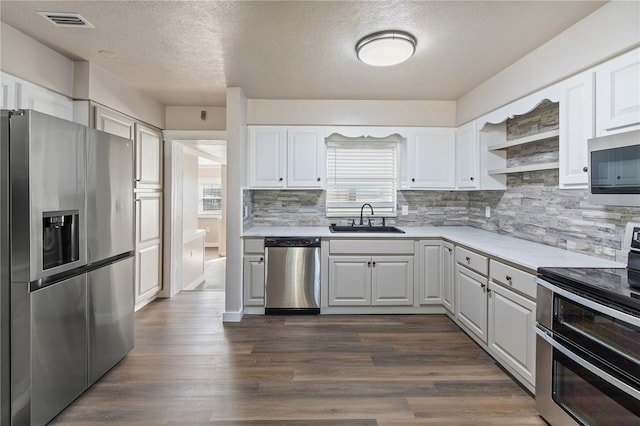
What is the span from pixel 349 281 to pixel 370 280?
0.74ft

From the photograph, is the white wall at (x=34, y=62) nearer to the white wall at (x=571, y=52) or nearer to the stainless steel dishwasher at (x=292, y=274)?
the stainless steel dishwasher at (x=292, y=274)

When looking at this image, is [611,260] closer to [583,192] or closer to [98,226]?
[583,192]

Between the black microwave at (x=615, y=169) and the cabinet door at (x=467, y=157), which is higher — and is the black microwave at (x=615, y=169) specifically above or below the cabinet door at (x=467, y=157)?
below

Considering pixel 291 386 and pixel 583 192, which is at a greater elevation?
pixel 583 192

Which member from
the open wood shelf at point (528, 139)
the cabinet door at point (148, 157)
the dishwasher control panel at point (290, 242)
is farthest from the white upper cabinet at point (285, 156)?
the open wood shelf at point (528, 139)

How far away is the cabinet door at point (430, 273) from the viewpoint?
137 inches

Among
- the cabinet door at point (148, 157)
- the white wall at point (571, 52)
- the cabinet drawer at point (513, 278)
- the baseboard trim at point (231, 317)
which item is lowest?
the baseboard trim at point (231, 317)

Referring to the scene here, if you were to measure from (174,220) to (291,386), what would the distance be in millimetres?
2837

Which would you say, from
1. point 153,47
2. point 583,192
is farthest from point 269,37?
point 583,192

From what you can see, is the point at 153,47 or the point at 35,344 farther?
the point at 153,47

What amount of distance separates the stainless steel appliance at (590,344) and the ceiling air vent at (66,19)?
10.8ft

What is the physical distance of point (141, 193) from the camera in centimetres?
364

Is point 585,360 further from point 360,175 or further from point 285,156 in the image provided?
point 285,156

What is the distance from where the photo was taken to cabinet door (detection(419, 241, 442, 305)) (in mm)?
3481
